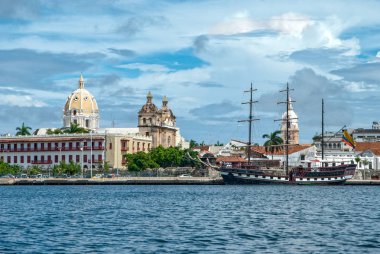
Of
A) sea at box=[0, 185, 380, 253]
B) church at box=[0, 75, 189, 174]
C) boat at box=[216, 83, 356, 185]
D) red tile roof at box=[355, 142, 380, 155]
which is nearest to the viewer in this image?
sea at box=[0, 185, 380, 253]

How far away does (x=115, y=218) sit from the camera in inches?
1893

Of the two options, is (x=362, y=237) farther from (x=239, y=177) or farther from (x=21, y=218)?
(x=239, y=177)

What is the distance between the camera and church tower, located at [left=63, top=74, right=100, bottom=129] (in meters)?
182

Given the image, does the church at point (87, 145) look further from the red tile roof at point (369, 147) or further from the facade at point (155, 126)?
the red tile roof at point (369, 147)

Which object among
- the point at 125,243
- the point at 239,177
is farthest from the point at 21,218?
the point at 239,177

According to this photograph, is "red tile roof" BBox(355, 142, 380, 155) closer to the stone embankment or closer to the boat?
the boat

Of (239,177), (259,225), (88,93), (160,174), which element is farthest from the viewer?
(88,93)

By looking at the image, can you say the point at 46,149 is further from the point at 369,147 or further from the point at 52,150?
the point at 369,147

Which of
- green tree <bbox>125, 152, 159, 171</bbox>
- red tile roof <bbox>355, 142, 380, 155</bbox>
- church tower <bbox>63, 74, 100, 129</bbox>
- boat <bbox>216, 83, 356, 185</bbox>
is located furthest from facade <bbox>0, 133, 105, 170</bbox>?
red tile roof <bbox>355, 142, 380, 155</bbox>

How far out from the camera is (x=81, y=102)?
18350cm

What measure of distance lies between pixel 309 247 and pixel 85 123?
152 metres

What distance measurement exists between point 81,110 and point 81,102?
2391 mm

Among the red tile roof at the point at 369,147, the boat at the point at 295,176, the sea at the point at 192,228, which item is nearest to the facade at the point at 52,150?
the boat at the point at 295,176

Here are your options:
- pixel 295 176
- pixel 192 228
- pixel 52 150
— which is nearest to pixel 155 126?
pixel 52 150
